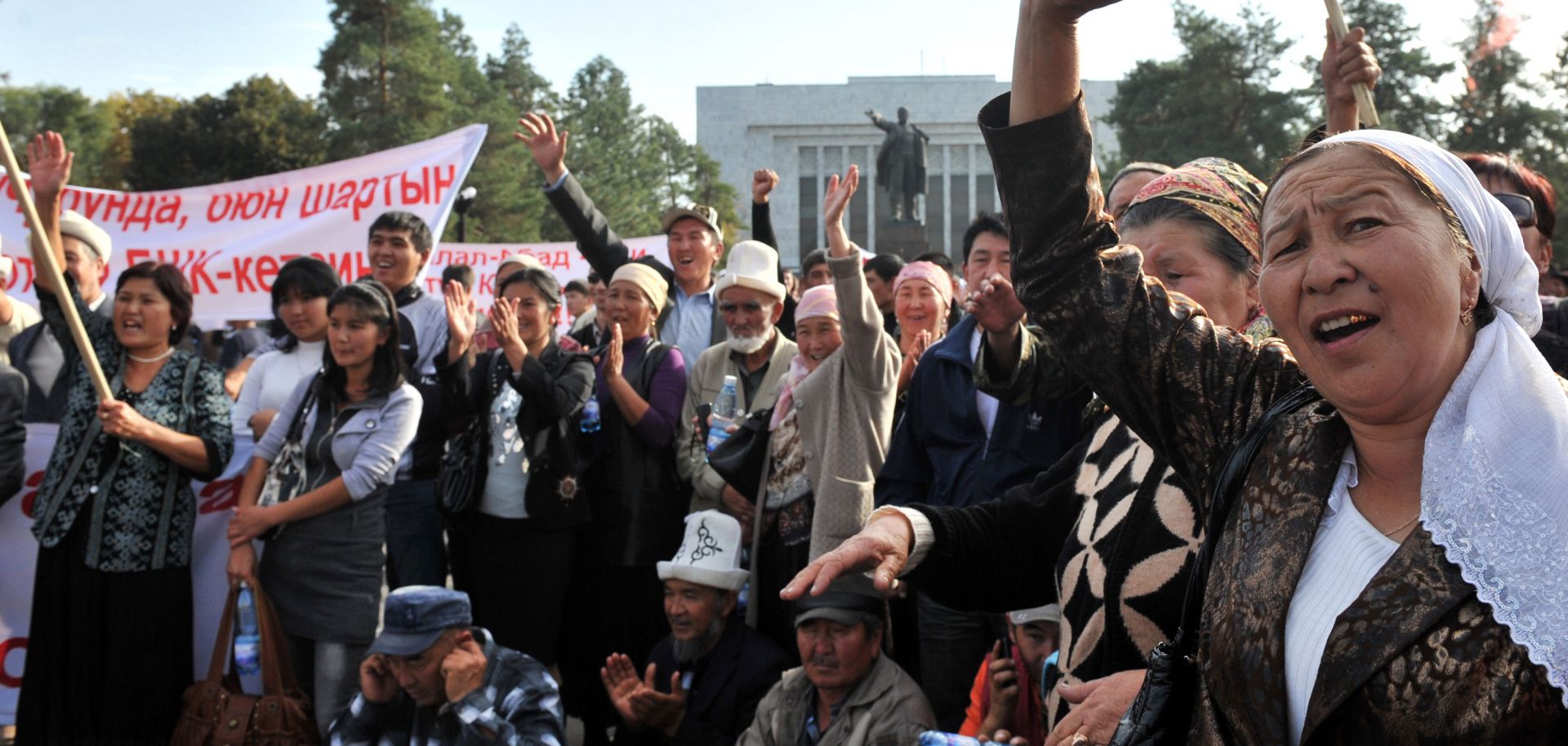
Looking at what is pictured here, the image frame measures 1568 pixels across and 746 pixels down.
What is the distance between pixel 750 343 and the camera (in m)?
5.34

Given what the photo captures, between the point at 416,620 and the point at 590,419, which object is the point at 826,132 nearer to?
the point at 590,419

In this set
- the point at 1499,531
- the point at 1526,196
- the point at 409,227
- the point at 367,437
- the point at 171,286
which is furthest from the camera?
the point at 409,227

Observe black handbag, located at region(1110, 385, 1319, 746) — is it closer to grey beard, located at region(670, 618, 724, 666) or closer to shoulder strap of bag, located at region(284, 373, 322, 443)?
grey beard, located at region(670, 618, 724, 666)

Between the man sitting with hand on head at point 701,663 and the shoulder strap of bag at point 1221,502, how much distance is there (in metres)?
3.02

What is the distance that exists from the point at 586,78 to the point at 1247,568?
1643 inches

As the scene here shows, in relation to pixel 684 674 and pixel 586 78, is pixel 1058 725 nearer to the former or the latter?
pixel 684 674

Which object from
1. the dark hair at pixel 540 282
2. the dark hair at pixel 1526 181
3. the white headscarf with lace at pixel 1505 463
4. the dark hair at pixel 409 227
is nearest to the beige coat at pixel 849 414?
the dark hair at pixel 540 282

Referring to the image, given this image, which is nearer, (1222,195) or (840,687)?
(1222,195)

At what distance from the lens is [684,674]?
4.62m

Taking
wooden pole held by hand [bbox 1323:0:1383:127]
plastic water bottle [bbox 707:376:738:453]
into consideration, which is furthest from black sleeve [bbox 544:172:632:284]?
wooden pole held by hand [bbox 1323:0:1383:127]

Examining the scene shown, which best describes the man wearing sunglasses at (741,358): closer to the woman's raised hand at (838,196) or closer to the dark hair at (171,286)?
the woman's raised hand at (838,196)

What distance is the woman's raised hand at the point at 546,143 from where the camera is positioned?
6.22 meters

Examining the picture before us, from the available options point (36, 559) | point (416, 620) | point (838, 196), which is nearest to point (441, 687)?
point (416, 620)

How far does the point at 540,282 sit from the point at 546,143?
3.11 feet
